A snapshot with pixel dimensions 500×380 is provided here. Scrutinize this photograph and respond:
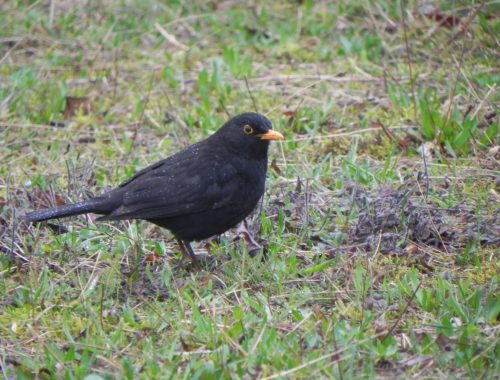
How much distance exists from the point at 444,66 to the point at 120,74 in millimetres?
3236

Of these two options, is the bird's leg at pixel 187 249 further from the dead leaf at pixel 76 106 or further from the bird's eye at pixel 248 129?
the dead leaf at pixel 76 106

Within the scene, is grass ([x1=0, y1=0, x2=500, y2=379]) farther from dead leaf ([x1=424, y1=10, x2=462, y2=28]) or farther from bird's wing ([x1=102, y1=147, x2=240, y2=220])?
bird's wing ([x1=102, y1=147, x2=240, y2=220])

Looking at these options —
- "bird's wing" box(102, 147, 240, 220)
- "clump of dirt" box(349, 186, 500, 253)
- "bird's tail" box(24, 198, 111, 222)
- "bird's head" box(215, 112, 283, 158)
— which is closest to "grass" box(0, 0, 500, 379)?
"clump of dirt" box(349, 186, 500, 253)

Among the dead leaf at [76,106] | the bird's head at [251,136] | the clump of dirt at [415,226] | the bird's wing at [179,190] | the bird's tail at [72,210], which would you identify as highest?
the bird's head at [251,136]

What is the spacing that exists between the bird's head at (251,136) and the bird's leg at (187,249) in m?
0.71

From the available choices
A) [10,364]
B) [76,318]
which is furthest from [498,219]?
[10,364]

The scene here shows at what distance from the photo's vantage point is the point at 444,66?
8.12m

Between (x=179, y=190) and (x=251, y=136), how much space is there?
2.04 ft

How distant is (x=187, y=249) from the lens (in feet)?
19.0

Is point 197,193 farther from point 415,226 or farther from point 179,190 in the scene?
point 415,226

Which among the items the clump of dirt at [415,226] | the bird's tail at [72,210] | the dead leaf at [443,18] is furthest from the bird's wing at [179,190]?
the dead leaf at [443,18]

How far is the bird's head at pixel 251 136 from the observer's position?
591 centimetres

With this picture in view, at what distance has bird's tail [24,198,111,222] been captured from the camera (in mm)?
5637

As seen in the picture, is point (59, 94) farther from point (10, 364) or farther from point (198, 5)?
point (10, 364)
